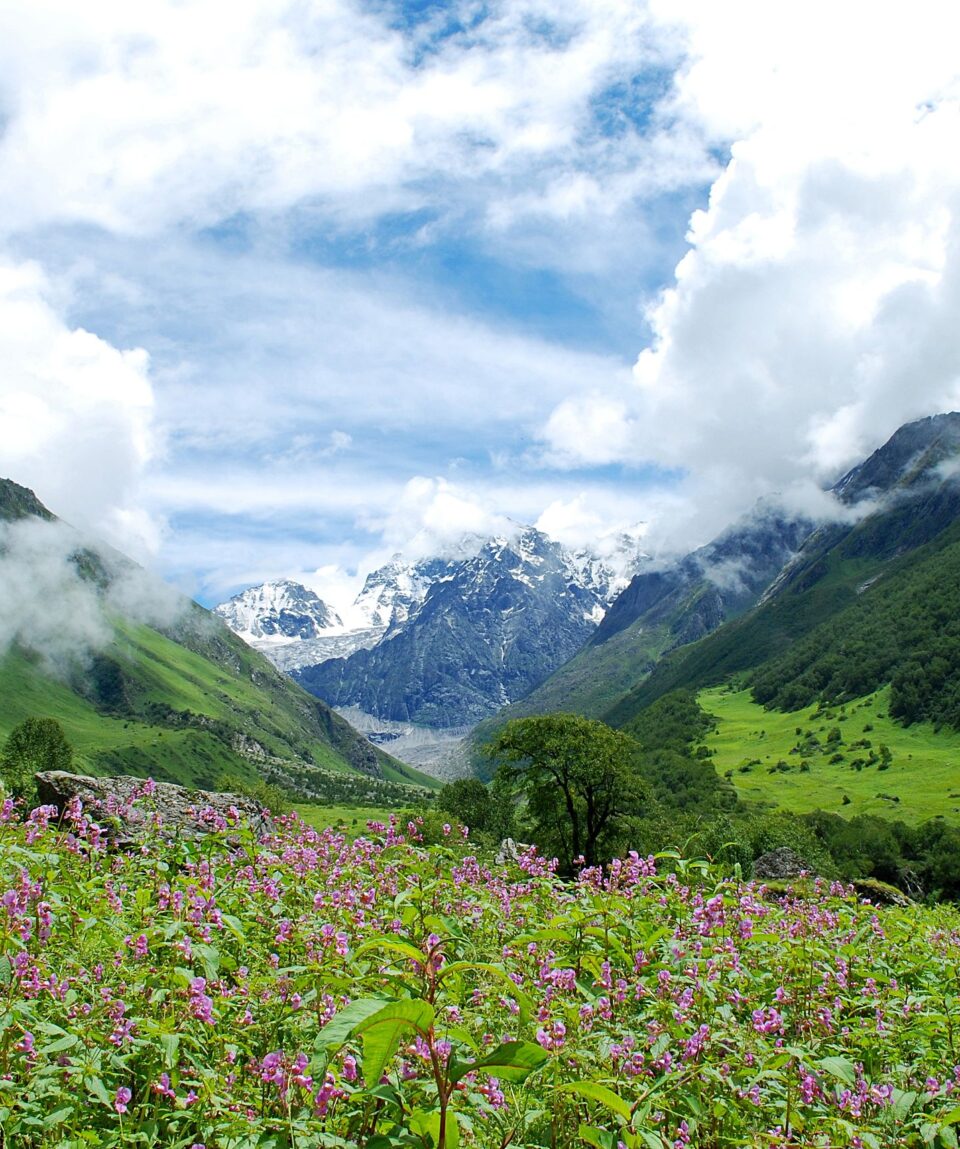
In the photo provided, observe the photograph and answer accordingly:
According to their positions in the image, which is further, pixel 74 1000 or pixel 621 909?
pixel 621 909

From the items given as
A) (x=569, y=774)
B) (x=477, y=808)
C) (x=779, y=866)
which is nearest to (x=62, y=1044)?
(x=569, y=774)

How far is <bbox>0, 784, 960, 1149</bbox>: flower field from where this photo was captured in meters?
4.68

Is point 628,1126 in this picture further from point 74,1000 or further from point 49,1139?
point 74,1000

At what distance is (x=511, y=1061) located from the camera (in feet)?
12.3

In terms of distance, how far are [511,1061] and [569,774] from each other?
55.4 metres

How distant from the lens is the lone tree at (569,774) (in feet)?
186

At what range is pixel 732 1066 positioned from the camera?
20.9ft

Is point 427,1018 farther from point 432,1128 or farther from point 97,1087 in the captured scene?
point 97,1087

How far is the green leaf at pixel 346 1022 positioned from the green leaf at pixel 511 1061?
1.64 feet

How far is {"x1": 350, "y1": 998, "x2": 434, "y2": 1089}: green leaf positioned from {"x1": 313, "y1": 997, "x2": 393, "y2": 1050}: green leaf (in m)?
0.21

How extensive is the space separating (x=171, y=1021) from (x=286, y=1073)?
110 cm

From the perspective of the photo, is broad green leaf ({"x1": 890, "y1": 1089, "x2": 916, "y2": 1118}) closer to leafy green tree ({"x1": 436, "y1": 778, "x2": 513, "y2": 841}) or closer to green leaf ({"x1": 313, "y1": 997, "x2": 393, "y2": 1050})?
green leaf ({"x1": 313, "y1": 997, "x2": 393, "y2": 1050})

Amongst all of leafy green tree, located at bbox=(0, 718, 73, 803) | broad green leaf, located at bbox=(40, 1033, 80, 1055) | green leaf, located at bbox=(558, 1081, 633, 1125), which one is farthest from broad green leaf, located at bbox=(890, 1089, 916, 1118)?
leafy green tree, located at bbox=(0, 718, 73, 803)

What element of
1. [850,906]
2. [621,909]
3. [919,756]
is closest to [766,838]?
[850,906]
